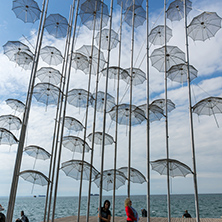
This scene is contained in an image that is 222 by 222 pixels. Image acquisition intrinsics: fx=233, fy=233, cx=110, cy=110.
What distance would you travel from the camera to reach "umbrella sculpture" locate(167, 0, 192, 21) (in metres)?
13.5

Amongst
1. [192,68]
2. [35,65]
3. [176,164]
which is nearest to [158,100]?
[192,68]

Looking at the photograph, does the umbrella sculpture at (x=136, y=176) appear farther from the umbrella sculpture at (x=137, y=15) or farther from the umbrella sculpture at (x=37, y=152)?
the umbrella sculpture at (x=137, y=15)

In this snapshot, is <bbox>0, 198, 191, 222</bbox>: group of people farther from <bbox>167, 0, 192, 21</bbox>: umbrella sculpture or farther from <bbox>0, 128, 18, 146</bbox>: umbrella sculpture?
<bbox>167, 0, 192, 21</bbox>: umbrella sculpture

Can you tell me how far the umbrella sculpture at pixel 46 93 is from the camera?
13.0m

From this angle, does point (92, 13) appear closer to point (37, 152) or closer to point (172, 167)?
point (37, 152)

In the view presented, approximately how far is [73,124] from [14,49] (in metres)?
5.61

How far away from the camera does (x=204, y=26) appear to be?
1234 cm

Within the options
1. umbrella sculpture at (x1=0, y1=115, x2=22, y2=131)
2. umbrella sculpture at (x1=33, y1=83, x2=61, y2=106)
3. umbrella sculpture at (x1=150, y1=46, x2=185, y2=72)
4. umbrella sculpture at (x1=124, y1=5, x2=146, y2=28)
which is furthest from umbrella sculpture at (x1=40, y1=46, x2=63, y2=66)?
umbrella sculpture at (x1=150, y1=46, x2=185, y2=72)

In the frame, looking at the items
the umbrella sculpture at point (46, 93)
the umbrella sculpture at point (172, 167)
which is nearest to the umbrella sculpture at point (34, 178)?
the umbrella sculpture at point (46, 93)

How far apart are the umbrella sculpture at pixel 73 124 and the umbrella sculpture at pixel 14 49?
4439 millimetres

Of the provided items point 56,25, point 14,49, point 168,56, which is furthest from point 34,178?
point 168,56

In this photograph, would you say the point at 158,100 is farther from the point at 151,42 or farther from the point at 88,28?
the point at 88,28

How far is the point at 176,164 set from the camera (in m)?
10.4

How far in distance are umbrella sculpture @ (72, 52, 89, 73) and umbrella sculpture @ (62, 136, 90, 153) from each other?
14.3ft
